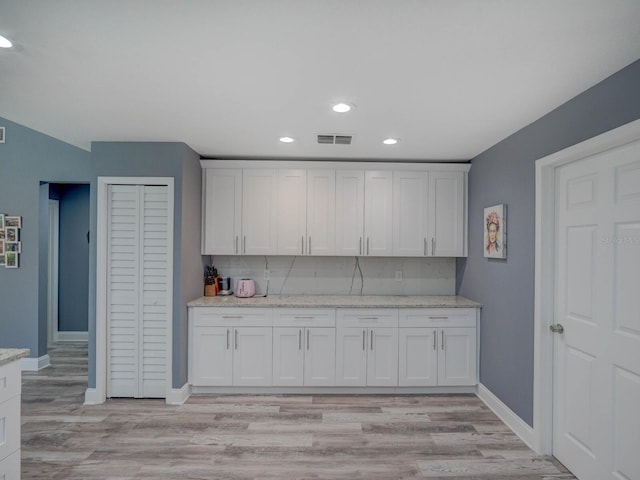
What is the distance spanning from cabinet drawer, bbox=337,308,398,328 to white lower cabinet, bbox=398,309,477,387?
103mm

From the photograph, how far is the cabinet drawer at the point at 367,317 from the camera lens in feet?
12.2

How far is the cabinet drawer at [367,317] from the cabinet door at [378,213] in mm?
653

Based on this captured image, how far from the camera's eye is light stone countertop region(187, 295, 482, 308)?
3.66 metres

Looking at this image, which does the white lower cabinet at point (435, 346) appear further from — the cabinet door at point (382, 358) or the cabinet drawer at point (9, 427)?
the cabinet drawer at point (9, 427)

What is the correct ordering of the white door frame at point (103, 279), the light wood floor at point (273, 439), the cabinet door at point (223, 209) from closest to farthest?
the light wood floor at point (273, 439) → the white door frame at point (103, 279) → the cabinet door at point (223, 209)

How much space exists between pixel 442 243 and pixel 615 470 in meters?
2.34

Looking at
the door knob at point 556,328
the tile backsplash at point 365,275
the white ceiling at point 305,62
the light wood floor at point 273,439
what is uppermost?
the white ceiling at point 305,62

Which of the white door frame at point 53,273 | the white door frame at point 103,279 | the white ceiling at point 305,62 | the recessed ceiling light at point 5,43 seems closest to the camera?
the white ceiling at point 305,62

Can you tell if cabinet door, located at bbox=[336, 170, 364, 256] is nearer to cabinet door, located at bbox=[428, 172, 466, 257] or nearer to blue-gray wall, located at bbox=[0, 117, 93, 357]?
cabinet door, located at bbox=[428, 172, 466, 257]

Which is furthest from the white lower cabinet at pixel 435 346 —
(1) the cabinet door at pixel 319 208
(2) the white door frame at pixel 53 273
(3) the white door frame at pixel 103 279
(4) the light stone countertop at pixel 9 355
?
(2) the white door frame at pixel 53 273

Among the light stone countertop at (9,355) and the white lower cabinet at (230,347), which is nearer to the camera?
the light stone countertop at (9,355)


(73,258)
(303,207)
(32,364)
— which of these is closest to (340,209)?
(303,207)

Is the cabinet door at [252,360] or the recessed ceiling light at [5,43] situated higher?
the recessed ceiling light at [5,43]

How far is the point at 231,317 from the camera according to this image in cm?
367
